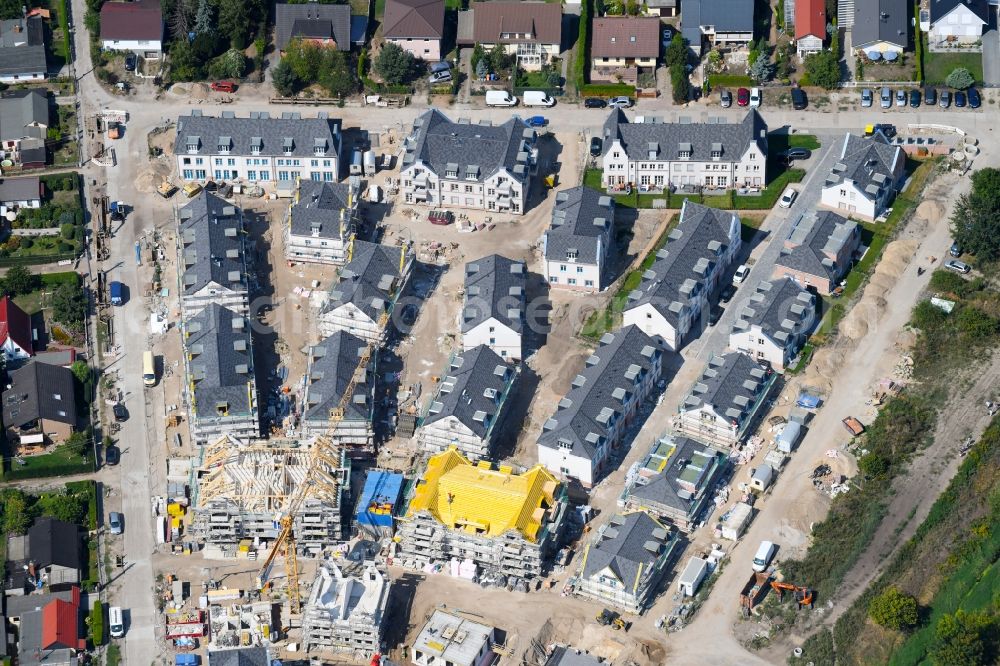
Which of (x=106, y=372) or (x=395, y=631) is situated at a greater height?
(x=106, y=372)

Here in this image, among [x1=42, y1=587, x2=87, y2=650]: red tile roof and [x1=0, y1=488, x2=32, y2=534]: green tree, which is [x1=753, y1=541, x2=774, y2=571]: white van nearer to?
[x1=42, y1=587, x2=87, y2=650]: red tile roof

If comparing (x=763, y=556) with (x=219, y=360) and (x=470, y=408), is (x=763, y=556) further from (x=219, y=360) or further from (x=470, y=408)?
(x=219, y=360)

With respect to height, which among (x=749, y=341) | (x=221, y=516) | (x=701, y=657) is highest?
(x=749, y=341)

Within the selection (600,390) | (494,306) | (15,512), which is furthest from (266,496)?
(600,390)

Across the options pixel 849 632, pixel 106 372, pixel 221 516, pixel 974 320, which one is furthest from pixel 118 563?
pixel 974 320

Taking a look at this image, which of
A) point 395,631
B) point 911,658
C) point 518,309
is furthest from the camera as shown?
point 518,309

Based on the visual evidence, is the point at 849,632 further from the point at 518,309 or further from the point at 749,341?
the point at 518,309
